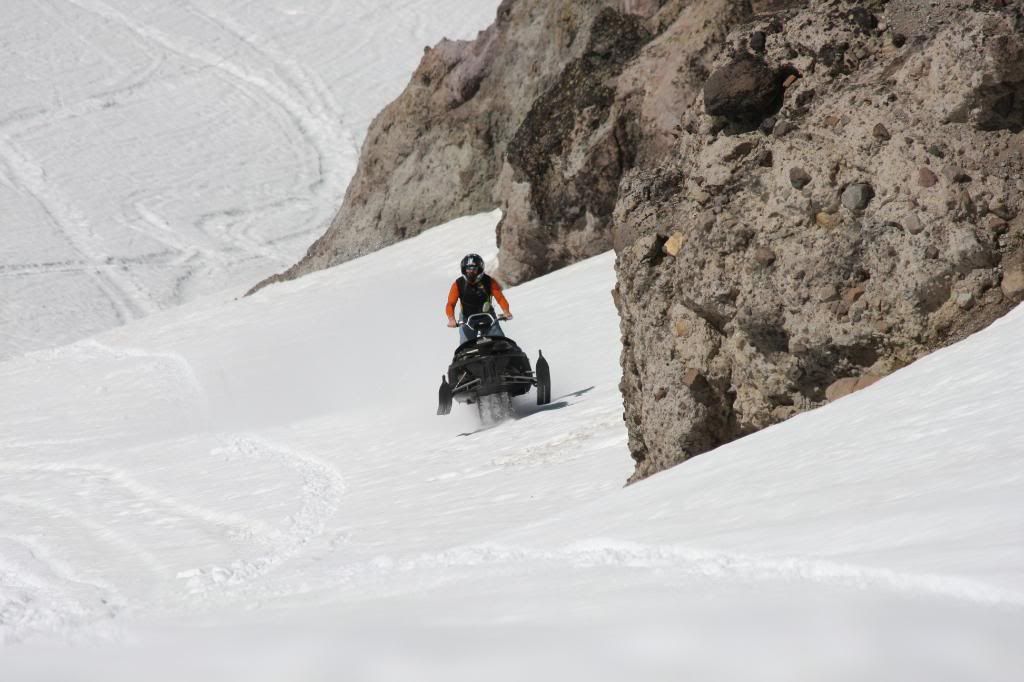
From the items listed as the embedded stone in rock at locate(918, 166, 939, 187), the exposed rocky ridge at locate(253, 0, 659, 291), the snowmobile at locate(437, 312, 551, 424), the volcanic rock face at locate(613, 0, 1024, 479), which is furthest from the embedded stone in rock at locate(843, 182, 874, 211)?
the exposed rocky ridge at locate(253, 0, 659, 291)

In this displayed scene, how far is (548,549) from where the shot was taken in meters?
5.35

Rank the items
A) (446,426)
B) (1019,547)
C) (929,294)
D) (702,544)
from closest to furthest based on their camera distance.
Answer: (1019,547)
(702,544)
(929,294)
(446,426)

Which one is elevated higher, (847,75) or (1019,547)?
(847,75)

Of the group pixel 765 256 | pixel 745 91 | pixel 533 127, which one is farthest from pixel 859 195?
pixel 533 127

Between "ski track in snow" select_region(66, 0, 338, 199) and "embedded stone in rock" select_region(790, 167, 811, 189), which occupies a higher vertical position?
"ski track in snow" select_region(66, 0, 338, 199)

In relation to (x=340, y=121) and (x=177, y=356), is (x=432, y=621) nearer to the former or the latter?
(x=177, y=356)

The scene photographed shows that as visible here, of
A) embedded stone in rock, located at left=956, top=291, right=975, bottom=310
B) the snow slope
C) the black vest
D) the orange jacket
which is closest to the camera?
the snow slope

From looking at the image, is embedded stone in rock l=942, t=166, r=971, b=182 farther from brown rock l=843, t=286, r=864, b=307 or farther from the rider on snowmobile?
the rider on snowmobile

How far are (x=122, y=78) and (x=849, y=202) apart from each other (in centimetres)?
5079

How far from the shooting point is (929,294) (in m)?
6.68

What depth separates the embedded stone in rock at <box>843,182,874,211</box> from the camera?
6938mm

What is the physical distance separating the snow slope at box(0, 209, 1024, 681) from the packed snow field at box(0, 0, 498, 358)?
77.6 ft

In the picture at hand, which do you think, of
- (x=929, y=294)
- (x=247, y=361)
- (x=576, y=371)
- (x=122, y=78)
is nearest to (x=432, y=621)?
(x=929, y=294)

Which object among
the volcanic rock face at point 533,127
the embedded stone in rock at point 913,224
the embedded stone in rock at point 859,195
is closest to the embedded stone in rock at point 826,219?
the embedded stone in rock at point 859,195
